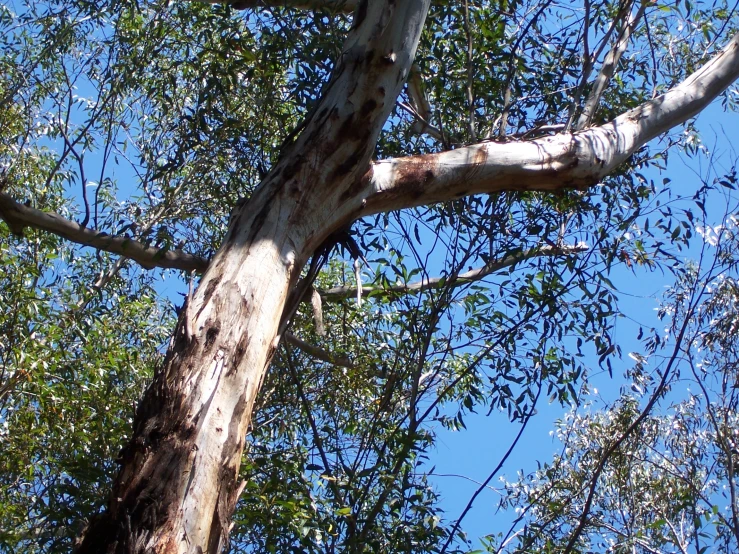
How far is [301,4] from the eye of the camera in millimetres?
3793

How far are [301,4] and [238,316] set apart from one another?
2.35 metres

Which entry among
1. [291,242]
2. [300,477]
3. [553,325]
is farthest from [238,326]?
[553,325]

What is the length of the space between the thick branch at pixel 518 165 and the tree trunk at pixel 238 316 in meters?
0.16

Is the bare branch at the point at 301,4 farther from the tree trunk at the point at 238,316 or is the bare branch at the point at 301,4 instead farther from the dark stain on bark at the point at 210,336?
the dark stain on bark at the point at 210,336

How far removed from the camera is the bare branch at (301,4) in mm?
3619

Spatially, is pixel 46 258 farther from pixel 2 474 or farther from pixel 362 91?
pixel 362 91

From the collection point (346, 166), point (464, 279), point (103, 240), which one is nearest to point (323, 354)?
point (464, 279)

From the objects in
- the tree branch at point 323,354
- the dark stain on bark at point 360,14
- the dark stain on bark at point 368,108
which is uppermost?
the tree branch at point 323,354

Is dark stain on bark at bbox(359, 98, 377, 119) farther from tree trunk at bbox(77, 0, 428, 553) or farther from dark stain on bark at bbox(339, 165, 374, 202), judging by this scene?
dark stain on bark at bbox(339, 165, 374, 202)

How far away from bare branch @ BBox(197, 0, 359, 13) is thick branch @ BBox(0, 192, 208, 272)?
1.33 m

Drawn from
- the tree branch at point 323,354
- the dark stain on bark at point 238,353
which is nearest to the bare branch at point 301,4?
the tree branch at point 323,354

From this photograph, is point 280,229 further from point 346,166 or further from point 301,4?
point 301,4

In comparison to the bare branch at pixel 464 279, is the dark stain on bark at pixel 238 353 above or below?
below

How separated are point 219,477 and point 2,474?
11.6 ft
